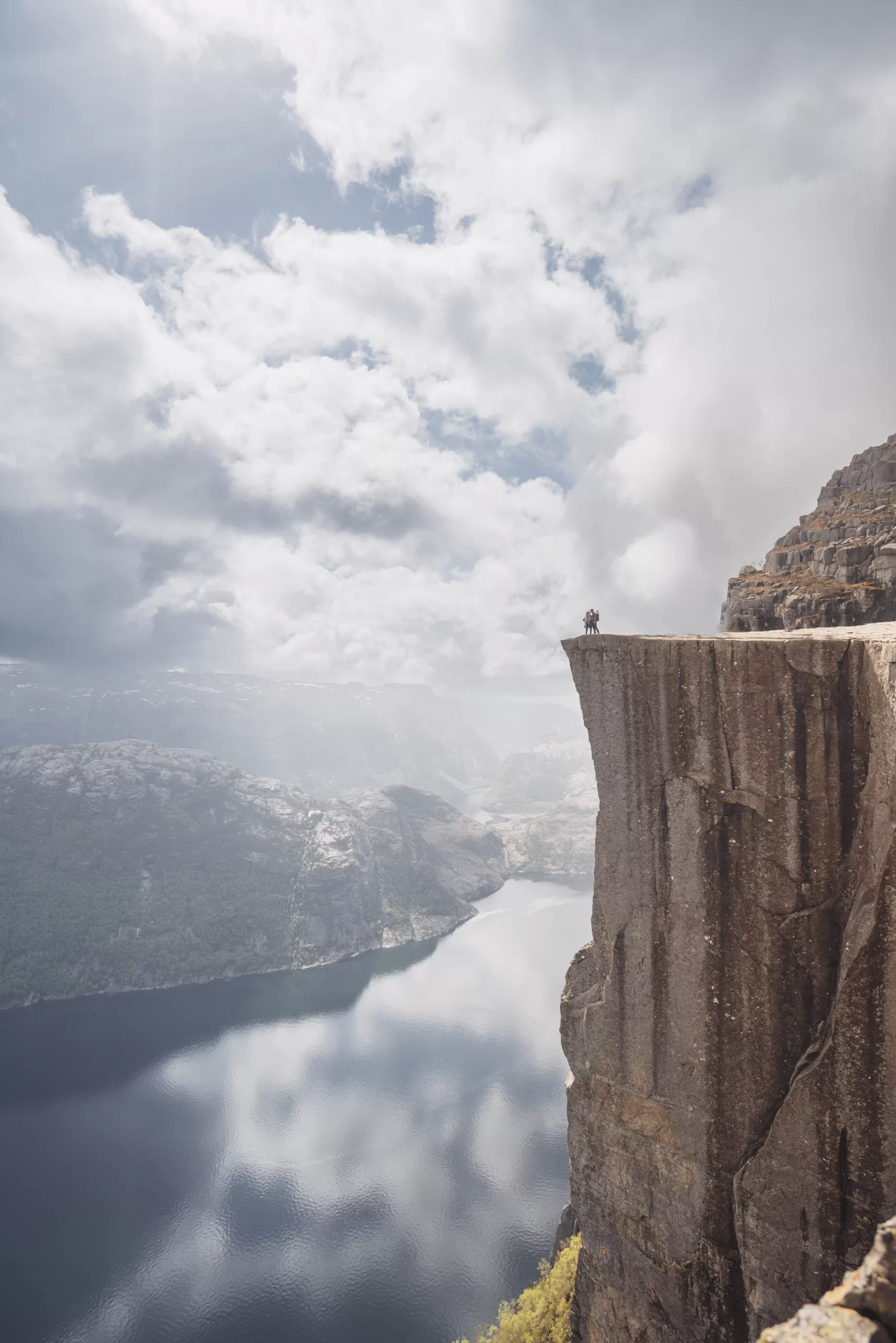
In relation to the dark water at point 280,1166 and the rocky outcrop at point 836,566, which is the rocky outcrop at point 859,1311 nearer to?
the rocky outcrop at point 836,566

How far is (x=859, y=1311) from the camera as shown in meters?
7.22

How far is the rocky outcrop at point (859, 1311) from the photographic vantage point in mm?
6902

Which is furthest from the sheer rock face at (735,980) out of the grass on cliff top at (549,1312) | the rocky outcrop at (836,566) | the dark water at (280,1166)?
the dark water at (280,1166)

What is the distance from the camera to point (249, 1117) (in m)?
96.7

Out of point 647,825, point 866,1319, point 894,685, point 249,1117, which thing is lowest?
point 249,1117

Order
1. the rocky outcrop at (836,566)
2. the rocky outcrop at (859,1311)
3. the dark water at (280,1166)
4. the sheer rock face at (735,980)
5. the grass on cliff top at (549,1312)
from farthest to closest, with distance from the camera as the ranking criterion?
the dark water at (280,1166) < the grass on cliff top at (549,1312) < the rocky outcrop at (836,566) < the sheer rock face at (735,980) < the rocky outcrop at (859,1311)

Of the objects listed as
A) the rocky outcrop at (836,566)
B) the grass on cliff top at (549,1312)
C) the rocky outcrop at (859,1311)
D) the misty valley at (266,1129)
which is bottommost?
the misty valley at (266,1129)

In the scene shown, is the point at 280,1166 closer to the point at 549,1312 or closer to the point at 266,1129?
the point at 266,1129

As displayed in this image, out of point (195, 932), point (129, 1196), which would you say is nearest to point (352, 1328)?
point (129, 1196)

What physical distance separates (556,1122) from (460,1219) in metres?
23.5

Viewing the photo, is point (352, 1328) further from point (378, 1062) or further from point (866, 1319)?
point (866, 1319)

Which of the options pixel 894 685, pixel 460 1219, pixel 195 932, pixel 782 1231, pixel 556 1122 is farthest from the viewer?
pixel 195 932

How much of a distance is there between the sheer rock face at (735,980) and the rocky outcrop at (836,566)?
A: 895 centimetres

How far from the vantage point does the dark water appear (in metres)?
62.2
